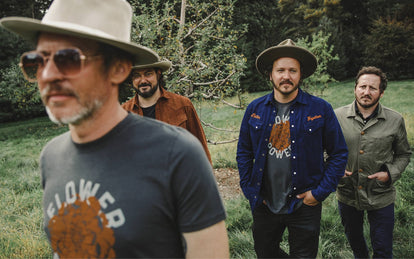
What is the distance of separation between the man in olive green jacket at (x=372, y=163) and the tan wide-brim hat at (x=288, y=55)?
0.61 metres

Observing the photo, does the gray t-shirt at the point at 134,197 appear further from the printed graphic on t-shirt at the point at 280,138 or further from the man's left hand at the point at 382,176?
the man's left hand at the point at 382,176

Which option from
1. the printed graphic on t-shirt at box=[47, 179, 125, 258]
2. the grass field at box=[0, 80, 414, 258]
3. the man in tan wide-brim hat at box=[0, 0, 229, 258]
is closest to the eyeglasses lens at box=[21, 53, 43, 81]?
the man in tan wide-brim hat at box=[0, 0, 229, 258]

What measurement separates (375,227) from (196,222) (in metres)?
2.53

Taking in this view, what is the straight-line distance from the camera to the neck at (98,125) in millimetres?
1276

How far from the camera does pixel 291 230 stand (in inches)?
101

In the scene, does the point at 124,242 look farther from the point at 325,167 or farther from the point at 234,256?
the point at 234,256

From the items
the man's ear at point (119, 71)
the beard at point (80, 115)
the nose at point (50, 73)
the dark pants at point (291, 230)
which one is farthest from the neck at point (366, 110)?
the nose at point (50, 73)

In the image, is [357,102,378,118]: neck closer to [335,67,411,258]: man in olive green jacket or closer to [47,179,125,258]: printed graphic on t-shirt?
[335,67,411,258]: man in olive green jacket

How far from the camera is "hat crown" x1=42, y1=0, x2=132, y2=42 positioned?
50.2 inches

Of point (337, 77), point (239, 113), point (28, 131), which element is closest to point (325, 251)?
point (239, 113)

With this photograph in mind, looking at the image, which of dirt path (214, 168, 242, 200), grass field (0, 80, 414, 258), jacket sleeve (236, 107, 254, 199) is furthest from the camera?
dirt path (214, 168, 242, 200)

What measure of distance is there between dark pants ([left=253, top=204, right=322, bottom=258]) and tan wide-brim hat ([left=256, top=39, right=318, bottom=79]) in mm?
1404

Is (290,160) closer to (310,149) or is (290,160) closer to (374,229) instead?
(310,149)

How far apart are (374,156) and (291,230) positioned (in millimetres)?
1193
